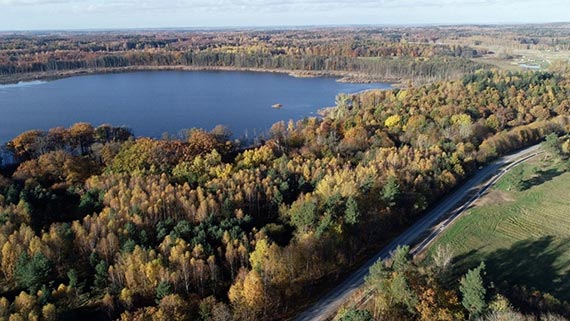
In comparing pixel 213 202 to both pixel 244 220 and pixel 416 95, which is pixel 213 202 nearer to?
pixel 244 220

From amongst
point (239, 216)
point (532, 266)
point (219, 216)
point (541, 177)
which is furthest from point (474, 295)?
point (541, 177)

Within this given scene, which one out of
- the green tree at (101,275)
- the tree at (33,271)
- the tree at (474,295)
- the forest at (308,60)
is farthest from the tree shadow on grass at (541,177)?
the forest at (308,60)

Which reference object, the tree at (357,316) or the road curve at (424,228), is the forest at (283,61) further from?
the tree at (357,316)

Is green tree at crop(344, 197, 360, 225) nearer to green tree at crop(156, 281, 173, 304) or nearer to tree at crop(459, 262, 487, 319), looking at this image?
tree at crop(459, 262, 487, 319)

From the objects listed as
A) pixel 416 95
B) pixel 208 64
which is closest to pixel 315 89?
pixel 416 95

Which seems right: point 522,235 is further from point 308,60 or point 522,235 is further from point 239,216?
point 308,60
